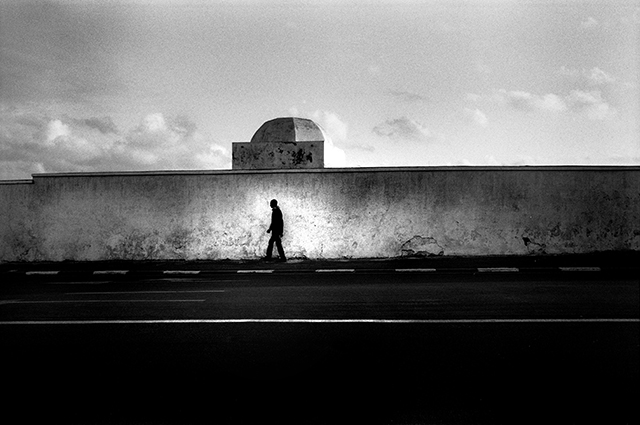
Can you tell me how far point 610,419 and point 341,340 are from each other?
2.97m

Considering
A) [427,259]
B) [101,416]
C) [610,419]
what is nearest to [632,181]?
[427,259]

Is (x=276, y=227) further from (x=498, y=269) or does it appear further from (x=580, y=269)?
(x=580, y=269)

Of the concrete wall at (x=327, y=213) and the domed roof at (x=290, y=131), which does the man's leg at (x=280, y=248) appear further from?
the domed roof at (x=290, y=131)

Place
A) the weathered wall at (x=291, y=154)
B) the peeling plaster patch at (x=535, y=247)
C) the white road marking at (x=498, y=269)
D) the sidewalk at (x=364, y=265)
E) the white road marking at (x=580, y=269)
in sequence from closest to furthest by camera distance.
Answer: the white road marking at (x=580, y=269), the white road marking at (x=498, y=269), the sidewalk at (x=364, y=265), the peeling plaster patch at (x=535, y=247), the weathered wall at (x=291, y=154)

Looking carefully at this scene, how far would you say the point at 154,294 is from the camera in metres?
11.0

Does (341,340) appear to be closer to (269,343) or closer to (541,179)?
(269,343)

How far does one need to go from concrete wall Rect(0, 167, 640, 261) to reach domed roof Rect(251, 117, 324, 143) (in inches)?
280

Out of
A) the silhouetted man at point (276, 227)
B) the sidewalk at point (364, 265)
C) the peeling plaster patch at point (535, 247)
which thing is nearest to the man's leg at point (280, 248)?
the silhouetted man at point (276, 227)

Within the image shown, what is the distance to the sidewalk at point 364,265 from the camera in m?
15.8

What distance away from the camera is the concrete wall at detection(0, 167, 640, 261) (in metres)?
18.8

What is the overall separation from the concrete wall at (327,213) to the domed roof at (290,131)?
7115 mm

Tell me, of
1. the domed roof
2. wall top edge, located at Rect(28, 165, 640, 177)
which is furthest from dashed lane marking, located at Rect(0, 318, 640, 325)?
the domed roof

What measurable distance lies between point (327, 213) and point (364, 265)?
284 centimetres

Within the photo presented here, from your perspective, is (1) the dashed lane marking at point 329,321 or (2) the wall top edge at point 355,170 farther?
(2) the wall top edge at point 355,170
